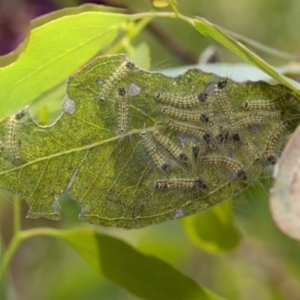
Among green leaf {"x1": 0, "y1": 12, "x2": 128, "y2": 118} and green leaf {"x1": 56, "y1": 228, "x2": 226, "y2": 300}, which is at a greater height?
green leaf {"x1": 0, "y1": 12, "x2": 128, "y2": 118}

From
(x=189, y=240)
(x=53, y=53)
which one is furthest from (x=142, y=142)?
(x=189, y=240)

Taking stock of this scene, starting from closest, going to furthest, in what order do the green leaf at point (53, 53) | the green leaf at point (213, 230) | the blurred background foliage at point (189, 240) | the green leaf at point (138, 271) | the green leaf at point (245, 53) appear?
the green leaf at point (245, 53) < the green leaf at point (53, 53) < the green leaf at point (138, 271) < the green leaf at point (213, 230) < the blurred background foliage at point (189, 240)

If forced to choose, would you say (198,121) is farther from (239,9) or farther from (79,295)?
(239,9)

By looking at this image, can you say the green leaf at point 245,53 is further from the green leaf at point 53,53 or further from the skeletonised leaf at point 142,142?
the green leaf at point 53,53

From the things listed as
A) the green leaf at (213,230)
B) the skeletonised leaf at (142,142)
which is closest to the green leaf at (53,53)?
the skeletonised leaf at (142,142)

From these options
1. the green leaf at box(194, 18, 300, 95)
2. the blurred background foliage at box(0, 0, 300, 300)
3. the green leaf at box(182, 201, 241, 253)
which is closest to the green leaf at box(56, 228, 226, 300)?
the green leaf at box(182, 201, 241, 253)

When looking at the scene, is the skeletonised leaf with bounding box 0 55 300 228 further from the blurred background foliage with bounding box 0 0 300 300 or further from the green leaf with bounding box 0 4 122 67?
the blurred background foliage with bounding box 0 0 300 300

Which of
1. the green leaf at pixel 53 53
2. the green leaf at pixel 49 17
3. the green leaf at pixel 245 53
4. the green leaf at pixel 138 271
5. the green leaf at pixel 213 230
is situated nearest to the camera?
the green leaf at pixel 245 53
